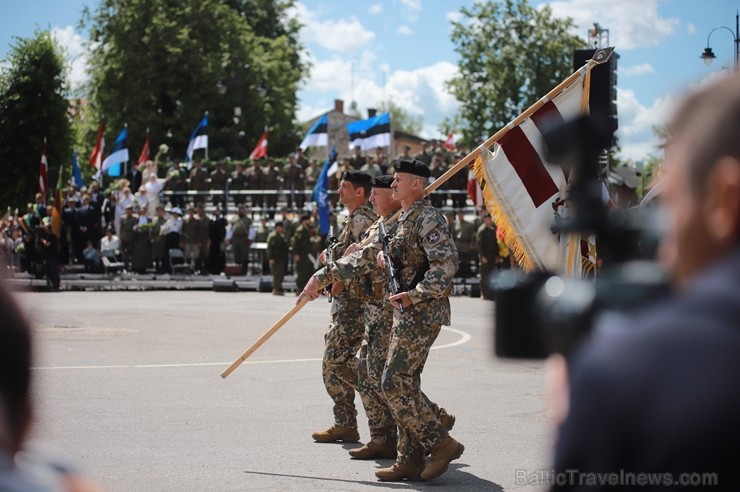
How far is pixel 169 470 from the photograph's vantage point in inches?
313

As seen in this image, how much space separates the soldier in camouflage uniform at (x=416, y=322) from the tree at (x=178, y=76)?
52.9 metres

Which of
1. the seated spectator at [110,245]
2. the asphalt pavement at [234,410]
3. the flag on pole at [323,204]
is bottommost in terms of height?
the asphalt pavement at [234,410]

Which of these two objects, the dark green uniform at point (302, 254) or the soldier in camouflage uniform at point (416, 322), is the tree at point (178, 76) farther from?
the soldier in camouflage uniform at point (416, 322)

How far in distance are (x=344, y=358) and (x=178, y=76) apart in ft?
178


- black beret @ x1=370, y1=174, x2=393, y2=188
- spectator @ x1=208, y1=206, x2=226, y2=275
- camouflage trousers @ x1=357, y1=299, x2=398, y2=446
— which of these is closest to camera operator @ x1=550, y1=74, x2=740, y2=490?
camouflage trousers @ x1=357, y1=299, x2=398, y2=446

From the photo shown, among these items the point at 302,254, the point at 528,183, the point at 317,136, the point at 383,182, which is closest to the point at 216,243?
the point at 317,136

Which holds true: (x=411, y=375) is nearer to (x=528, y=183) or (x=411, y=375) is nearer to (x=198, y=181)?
(x=528, y=183)

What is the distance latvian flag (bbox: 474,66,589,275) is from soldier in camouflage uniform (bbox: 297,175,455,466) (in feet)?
3.54

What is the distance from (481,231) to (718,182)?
26.2m

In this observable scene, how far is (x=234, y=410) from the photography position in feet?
34.9

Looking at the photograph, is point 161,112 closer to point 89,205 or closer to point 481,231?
point 89,205

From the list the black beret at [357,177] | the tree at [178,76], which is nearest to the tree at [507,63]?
the tree at [178,76]

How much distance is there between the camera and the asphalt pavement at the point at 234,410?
788cm

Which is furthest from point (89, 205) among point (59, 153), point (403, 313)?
point (403, 313)
